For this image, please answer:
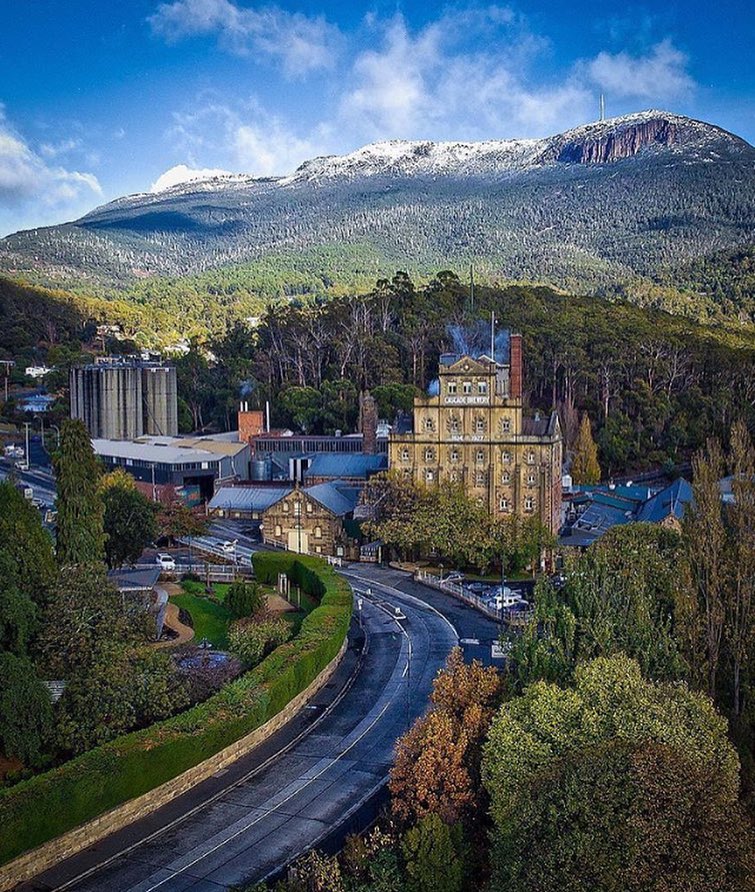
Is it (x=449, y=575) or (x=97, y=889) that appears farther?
(x=449, y=575)

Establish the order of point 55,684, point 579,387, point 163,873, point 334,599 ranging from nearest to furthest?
point 163,873
point 55,684
point 334,599
point 579,387

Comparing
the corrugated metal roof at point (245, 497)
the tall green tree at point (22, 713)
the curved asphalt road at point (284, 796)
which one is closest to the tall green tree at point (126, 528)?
the curved asphalt road at point (284, 796)

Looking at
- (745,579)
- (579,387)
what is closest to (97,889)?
(745,579)

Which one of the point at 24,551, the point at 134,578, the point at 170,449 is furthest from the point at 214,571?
the point at 170,449

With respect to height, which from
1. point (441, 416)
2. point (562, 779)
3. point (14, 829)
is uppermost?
point (441, 416)

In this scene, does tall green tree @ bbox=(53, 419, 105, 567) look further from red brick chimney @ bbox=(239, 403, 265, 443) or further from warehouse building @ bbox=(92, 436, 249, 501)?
red brick chimney @ bbox=(239, 403, 265, 443)

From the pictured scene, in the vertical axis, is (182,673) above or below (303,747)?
above

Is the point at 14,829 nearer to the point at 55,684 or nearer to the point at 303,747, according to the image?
the point at 55,684

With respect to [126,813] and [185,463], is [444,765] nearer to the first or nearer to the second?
[126,813]

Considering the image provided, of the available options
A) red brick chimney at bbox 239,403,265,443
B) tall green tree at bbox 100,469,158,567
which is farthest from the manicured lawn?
red brick chimney at bbox 239,403,265,443
